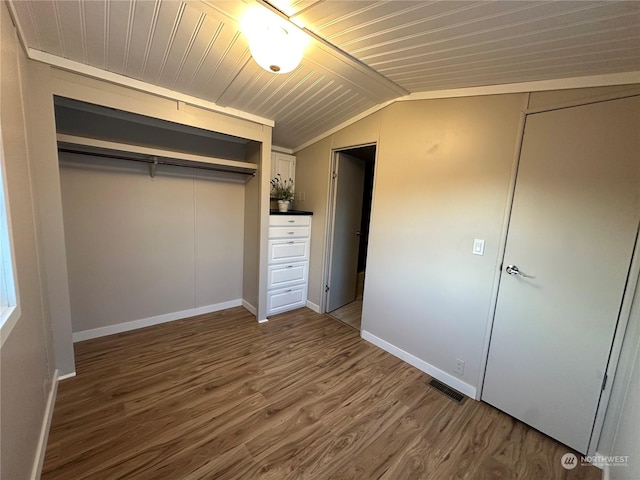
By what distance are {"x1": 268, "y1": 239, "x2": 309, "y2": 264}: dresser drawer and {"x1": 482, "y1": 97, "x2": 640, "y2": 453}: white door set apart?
7.12ft

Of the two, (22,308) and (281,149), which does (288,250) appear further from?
(22,308)

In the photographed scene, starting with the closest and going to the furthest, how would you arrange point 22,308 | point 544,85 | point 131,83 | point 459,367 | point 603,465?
1. point 22,308
2. point 603,465
3. point 544,85
4. point 131,83
5. point 459,367

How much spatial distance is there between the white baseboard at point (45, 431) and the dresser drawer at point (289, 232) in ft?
6.78

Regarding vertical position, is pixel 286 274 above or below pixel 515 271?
below

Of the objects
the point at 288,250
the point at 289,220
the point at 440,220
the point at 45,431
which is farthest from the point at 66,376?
the point at 440,220

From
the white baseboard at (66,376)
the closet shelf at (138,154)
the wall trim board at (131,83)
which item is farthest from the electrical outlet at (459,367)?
the white baseboard at (66,376)

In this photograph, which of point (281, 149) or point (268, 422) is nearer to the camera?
point (268, 422)

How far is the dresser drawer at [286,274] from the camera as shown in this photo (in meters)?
3.14

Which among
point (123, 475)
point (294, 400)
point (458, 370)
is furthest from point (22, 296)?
point (458, 370)

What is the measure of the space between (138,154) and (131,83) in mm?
591

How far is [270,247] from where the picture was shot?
10.0 feet

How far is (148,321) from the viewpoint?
2771 mm

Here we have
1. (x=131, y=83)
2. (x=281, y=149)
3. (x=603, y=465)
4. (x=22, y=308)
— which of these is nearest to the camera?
(x=22, y=308)

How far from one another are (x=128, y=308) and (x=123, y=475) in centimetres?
172
